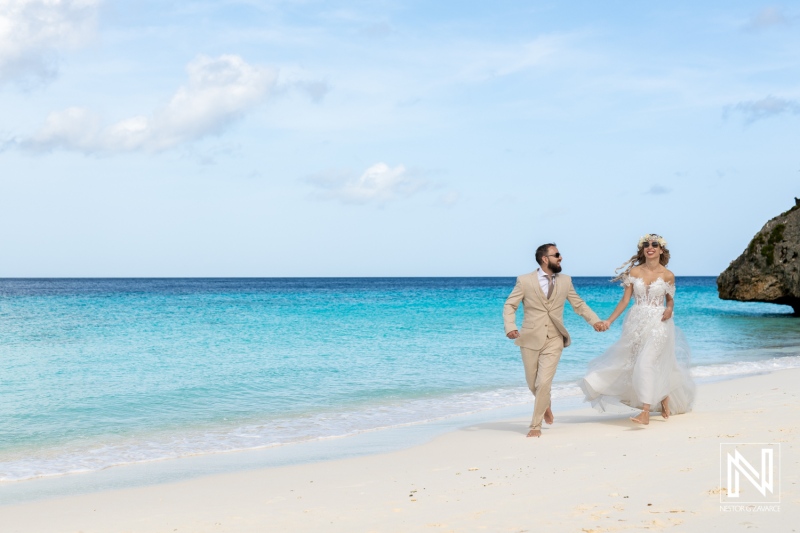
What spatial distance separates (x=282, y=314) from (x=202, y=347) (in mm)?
17253

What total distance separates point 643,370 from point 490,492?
343cm

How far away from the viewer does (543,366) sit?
834 cm

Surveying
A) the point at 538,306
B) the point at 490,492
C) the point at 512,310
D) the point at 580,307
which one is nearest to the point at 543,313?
the point at 538,306

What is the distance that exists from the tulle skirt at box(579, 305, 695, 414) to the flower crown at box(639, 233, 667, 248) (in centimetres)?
79

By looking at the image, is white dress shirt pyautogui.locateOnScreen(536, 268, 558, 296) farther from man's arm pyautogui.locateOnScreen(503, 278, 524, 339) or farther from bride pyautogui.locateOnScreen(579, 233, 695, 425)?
bride pyautogui.locateOnScreen(579, 233, 695, 425)

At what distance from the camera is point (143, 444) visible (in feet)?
31.8

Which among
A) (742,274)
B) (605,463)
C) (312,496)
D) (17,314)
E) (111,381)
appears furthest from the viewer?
(17,314)

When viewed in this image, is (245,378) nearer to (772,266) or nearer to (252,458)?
(252,458)

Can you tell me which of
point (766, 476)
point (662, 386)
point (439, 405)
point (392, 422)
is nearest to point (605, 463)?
point (766, 476)

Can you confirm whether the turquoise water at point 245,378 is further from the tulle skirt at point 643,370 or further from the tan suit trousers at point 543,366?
the tulle skirt at point 643,370

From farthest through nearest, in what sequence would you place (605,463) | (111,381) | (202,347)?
(202,347)
(111,381)
(605,463)

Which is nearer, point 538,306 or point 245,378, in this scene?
point 538,306

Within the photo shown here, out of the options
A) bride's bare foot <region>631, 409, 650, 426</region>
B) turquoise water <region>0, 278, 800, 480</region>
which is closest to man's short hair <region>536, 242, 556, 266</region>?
bride's bare foot <region>631, 409, 650, 426</region>

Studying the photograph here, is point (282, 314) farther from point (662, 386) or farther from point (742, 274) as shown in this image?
point (662, 386)
